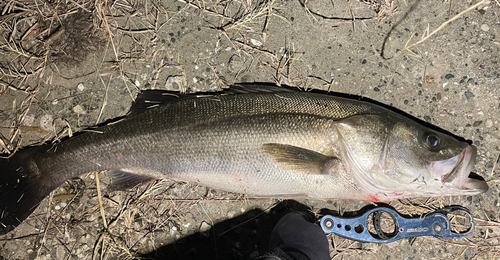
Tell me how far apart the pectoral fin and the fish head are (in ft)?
0.68

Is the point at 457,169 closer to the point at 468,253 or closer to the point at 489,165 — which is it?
the point at 489,165

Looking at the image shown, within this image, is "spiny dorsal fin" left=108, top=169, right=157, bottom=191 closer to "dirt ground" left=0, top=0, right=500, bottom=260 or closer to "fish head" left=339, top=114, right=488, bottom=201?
"dirt ground" left=0, top=0, right=500, bottom=260

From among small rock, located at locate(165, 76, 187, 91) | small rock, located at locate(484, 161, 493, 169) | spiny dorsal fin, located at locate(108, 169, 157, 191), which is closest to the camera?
spiny dorsal fin, located at locate(108, 169, 157, 191)

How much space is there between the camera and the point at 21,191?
3.08 metres

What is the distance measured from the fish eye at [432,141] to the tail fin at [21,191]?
11.5ft

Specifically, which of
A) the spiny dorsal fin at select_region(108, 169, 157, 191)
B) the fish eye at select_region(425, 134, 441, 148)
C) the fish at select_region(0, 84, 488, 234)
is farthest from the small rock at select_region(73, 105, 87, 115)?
the fish eye at select_region(425, 134, 441, 148)

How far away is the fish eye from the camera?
2.63m

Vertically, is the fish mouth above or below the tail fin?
above

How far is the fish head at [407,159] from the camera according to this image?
2.56 meters

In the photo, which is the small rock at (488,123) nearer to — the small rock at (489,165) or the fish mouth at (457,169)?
the small rock at (489,165)

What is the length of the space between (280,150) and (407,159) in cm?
108

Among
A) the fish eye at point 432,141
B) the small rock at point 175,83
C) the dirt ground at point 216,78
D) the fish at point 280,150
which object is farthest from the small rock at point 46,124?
the fish eye at point 432,141

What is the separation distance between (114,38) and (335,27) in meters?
2.47

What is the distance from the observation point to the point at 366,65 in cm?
335
